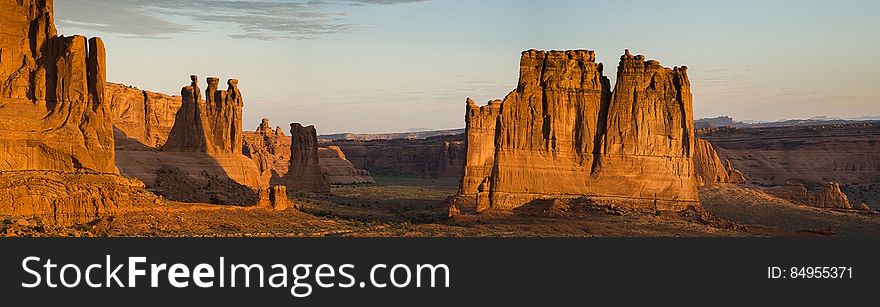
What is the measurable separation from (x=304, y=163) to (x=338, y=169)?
43579 mm

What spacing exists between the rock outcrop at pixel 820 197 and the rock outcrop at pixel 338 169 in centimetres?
6368

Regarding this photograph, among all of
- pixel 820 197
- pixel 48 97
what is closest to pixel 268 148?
pixel 820 197

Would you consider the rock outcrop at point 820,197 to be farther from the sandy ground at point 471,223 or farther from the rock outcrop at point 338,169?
the rock outcrop at point 338,169

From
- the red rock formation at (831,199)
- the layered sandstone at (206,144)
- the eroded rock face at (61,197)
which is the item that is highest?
the layered sandstone at (206,144)

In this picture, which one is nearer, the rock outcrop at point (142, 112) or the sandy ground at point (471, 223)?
the sandy ground at point (471, 223)

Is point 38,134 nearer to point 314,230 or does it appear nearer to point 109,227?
point 109,227

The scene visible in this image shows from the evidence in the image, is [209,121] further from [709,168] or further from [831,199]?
[831,199]

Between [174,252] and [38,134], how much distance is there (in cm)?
2919

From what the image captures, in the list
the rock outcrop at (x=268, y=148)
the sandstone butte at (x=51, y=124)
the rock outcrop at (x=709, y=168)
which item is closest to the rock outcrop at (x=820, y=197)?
the rock outcrop at (x=709, y=168)

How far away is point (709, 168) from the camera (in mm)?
98250

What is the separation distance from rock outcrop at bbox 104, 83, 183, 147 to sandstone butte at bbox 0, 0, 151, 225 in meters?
50.0

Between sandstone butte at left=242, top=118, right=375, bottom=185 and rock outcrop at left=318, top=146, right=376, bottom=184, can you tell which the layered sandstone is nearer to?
sandstone butte at left=242, top=118, right=375, bottom=185

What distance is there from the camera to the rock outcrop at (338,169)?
146125mm

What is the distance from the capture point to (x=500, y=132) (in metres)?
64.5
